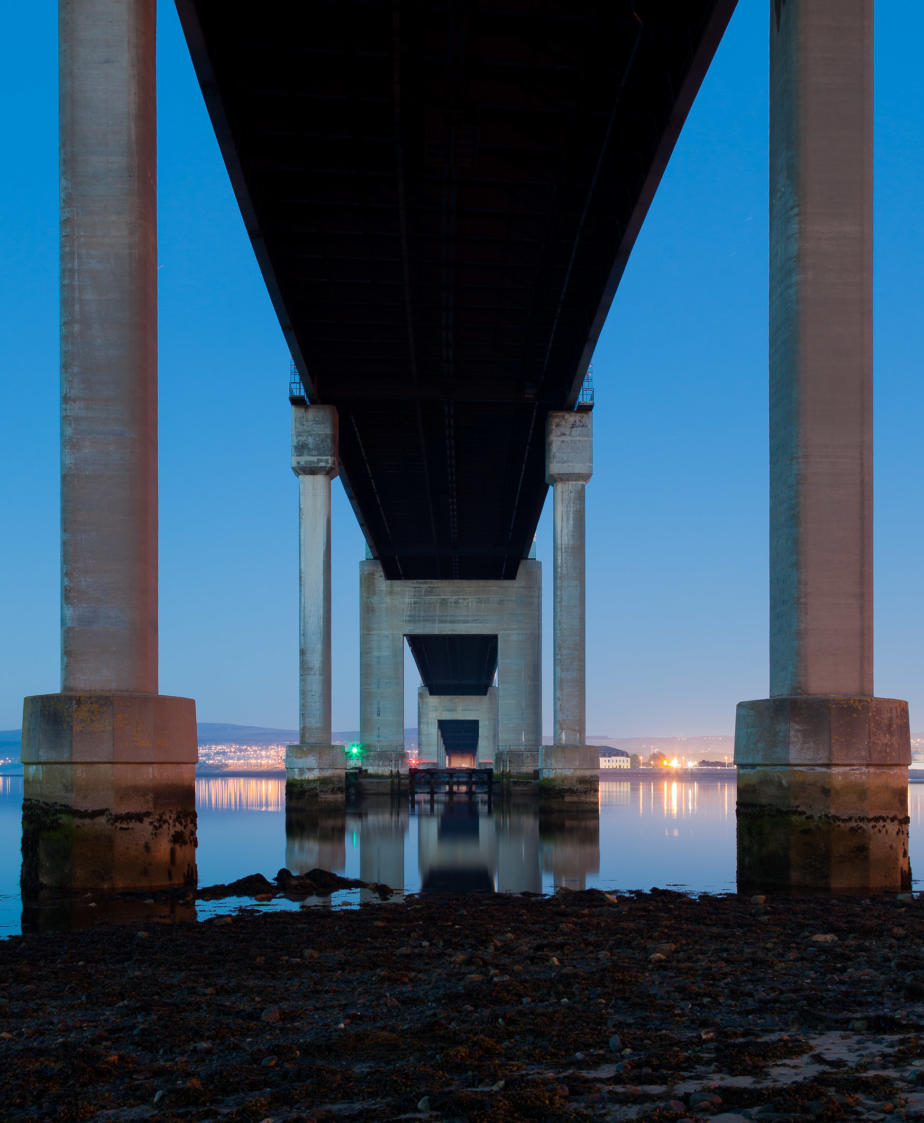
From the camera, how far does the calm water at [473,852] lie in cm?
1992

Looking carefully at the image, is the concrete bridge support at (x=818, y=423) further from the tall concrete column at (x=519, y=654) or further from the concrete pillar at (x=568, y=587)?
the tall concrete column at (x=519, y=654)

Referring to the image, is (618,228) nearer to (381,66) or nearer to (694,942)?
(381,66)

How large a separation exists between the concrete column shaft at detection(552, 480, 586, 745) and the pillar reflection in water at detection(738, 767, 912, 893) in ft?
94.1

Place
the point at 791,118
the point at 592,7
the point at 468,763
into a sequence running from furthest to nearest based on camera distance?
the point at 468,763
the point at 592,7
the point at 791,118

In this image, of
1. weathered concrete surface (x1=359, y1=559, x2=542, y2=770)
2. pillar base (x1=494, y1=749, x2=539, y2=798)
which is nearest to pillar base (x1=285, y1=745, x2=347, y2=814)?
pillar base (x1=494, y1=749, x2=539, y2=798)

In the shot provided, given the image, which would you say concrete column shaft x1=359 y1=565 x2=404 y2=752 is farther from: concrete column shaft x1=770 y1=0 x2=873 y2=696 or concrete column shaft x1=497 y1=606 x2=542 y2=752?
concrete column shaft x1=770 y1=0 x2=873 y2=696

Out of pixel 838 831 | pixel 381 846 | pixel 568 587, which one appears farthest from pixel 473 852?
pixel 568 587

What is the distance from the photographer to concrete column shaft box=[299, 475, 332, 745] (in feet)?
142

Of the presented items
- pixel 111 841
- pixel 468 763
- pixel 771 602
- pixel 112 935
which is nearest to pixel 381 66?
pixel 771 602

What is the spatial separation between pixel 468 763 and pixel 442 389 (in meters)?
134

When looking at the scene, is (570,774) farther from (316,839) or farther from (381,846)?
(381,846)

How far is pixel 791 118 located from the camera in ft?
48.8

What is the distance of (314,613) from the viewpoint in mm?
43594

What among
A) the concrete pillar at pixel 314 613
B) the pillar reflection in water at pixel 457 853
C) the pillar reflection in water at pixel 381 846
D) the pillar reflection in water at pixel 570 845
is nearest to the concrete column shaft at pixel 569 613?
the pillar reflection in water at pixel 570 845
